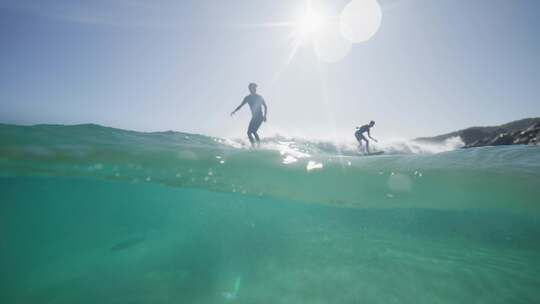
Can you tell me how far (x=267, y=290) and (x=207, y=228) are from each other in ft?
16.0

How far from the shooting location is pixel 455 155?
9508mm

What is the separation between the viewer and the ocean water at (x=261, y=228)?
423 centimetres

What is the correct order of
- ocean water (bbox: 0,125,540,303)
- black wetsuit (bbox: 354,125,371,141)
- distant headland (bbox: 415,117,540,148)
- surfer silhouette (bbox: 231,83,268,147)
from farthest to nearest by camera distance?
black wetsuit (bbox: 354,125,371,141) → distant headland (bbox: 415,117,540,148) → surfer silhouette (bbox: 231,83,268,147) → ocean water (bbox: 0,125,540,303)

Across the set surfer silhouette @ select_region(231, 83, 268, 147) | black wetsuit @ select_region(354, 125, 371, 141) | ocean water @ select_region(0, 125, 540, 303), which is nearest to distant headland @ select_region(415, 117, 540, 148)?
ocean water @ select_region(0, 125, 540, 303)

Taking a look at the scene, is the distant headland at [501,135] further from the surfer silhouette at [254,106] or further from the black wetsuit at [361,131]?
the surfer silhouette at [254,106]

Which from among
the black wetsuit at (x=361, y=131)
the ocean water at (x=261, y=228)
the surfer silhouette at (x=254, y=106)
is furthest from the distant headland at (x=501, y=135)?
the surfer silhouette at (x=254, y=106)

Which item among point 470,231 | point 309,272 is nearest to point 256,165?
point 309,272

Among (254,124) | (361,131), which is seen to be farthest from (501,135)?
(254,124)

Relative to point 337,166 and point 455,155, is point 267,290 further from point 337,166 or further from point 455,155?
point 455,155

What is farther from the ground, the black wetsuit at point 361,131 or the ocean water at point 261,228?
the black wetsuit at point 361,131

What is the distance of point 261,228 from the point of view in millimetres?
9812

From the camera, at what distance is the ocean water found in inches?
167

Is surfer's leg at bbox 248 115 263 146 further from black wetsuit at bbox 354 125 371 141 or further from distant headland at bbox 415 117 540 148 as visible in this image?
distant headland at bbox 415 117 540 148

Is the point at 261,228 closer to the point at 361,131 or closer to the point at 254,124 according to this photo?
the point at 254,124
